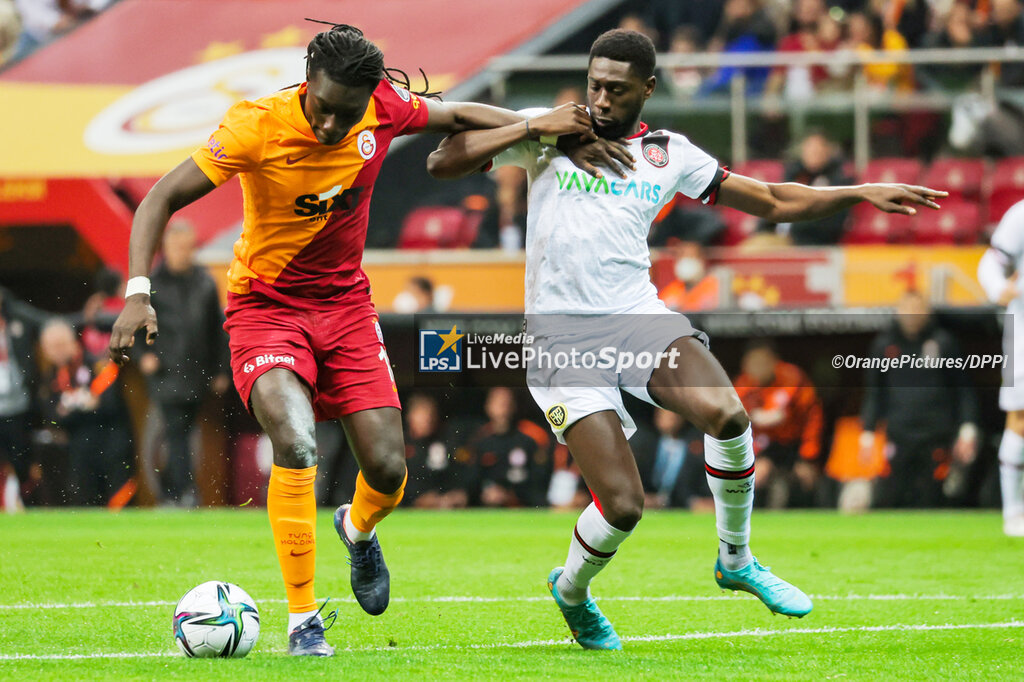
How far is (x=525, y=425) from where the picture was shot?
1307 cm

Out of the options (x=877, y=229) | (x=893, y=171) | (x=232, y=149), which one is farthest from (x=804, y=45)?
(x=232, y=149)

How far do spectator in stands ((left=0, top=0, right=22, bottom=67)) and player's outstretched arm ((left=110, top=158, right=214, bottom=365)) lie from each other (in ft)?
43.4

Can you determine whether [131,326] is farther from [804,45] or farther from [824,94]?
[804,45]

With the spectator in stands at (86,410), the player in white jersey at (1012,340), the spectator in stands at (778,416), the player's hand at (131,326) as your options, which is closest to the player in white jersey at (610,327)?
the player's hand at (131,326)

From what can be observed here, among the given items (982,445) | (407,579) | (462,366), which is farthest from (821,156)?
(407,579)

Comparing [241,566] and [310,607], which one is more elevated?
[310,607]

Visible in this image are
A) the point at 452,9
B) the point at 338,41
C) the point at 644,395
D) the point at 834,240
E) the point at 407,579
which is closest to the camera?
the point at 338,41

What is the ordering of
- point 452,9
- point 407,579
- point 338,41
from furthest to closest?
point 452,9 < point 407,579 < point 338,41

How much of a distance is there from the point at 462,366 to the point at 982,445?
493 centimetres

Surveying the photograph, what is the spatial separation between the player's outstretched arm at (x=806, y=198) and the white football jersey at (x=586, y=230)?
34 cm

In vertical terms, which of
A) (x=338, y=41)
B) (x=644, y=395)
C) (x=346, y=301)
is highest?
(x=338, y=41)

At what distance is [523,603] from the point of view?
23.2ft

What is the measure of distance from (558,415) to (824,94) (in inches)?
396

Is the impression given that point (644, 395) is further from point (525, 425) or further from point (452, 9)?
point (452, 9)
